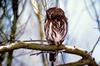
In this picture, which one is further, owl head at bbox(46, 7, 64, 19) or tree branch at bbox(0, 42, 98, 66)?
owl head at bbox(46, 7, 64, 19)

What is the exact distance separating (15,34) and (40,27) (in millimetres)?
701

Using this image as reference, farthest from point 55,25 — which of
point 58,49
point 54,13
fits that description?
point 58,49

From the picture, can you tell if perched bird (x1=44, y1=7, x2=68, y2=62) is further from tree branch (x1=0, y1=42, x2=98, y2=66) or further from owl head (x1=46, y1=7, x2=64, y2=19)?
tree branch (x1=0, y1=42, x2=98, y2=66)

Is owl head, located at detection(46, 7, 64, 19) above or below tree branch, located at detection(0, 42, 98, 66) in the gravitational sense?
above

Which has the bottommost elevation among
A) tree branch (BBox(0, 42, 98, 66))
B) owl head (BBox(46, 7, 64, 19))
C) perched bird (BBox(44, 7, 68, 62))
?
tree branch (BBox(0, 42, 98, 66))

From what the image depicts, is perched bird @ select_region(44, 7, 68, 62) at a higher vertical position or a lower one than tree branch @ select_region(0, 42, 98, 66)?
higher

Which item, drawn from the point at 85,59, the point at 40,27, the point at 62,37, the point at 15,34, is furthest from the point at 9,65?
the point at 85,59

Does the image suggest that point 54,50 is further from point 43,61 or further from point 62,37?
A: point 43,61

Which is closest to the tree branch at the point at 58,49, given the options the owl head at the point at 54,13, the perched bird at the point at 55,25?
the perched bird at the point at 55,25

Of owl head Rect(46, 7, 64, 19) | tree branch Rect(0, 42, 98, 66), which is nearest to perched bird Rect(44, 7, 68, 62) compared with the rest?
owl head Rect(46, 7, 64, 19)

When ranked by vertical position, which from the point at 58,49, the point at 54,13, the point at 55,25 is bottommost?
the point at 58,49

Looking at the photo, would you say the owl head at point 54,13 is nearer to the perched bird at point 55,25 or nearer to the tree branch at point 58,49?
the perched bird at point 55,25

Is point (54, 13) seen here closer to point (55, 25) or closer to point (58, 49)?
point (55, 25)

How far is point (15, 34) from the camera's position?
789cm
